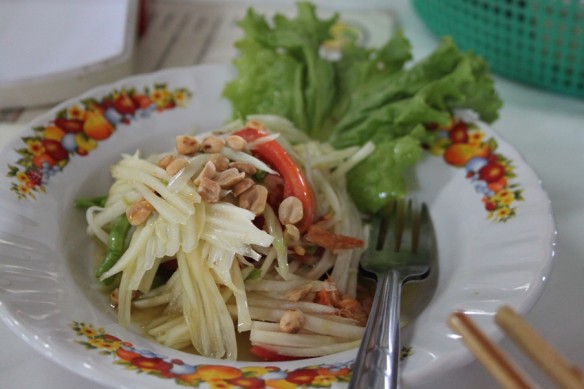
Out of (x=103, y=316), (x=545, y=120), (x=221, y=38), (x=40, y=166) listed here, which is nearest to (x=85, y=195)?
(x=40, y=166)

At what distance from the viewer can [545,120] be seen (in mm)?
2264

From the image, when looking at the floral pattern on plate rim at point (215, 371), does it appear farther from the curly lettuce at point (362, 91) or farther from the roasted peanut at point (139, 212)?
the curly lettuce at point (362, 91)

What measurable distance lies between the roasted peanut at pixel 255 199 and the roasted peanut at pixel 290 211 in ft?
0.14

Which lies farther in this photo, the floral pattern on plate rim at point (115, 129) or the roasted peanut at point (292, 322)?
the floral pattern on plate rim at point (115, 129)

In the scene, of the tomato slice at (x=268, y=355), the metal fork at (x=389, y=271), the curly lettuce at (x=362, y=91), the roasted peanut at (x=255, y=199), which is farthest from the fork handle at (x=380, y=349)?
the curly lettuce at (x=362, y=91)

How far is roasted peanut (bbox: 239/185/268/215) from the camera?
147 cm

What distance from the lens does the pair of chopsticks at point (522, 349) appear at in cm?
69

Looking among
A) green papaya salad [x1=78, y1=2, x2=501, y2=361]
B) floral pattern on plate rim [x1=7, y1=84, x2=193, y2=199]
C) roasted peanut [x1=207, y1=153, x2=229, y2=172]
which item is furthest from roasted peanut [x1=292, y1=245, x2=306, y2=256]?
floral pattern on plate rim [x1=7, y1=84, x2=193, y2=199]

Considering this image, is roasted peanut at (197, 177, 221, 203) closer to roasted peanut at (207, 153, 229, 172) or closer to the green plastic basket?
roasted peanut at (207, 153, 229, 172)

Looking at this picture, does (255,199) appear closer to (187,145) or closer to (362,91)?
(187,145)

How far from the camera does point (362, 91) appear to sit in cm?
199

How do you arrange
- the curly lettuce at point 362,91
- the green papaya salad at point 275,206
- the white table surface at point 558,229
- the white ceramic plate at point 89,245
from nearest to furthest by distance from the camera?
1. the white ceramic plate at point 89,245
2. the white table surface at point 558,229
3. the green papaya salad at point 275,206
4. the curly lettuce at point 362,91

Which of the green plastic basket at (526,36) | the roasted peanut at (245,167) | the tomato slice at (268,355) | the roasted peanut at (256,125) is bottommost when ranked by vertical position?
the tomato slice at (268,355)

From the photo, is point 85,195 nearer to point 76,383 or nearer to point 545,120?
point 76,383
